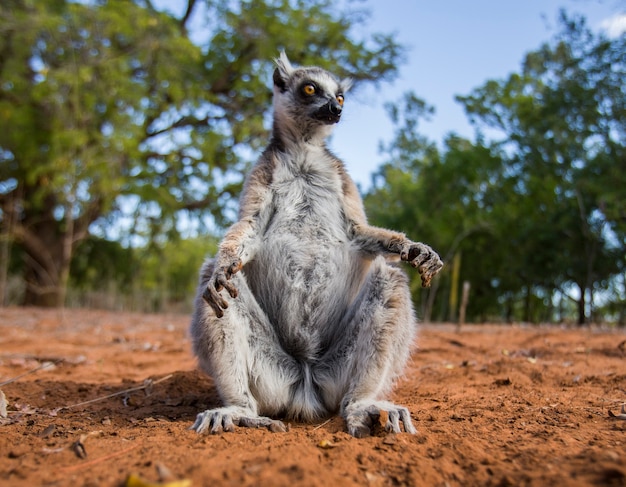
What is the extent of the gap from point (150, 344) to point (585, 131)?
592 inches

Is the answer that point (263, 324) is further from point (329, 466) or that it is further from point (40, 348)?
point (40, 348)

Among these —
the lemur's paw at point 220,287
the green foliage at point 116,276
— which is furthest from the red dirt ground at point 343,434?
the green foliage at point 116,276

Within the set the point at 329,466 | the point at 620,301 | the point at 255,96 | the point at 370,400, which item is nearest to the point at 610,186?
the point at 620,301

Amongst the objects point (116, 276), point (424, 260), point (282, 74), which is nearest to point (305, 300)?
point (424, 260)

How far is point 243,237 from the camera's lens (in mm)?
3906

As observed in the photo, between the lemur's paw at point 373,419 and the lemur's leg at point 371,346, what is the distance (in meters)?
0.02

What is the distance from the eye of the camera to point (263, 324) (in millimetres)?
3768

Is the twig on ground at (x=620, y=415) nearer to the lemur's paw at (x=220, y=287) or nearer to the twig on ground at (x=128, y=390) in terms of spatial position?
the lemur's paw at (x=220, y=287)

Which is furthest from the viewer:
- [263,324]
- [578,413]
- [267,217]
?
[267,217]

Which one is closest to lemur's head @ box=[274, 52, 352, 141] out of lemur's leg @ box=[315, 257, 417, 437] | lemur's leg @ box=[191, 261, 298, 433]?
lemur's leg @ box=[315, 257, 417, 437]

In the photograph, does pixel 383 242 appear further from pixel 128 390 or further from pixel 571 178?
pixel 571 178

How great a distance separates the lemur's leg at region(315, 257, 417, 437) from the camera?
350 cm

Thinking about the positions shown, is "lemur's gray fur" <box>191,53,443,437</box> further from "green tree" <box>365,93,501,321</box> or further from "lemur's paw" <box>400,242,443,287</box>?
"green tree" <box>365,93,501,321</box>

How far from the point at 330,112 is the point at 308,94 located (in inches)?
14.0
